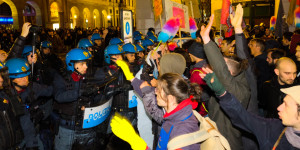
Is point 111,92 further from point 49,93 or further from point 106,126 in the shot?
point 49,93

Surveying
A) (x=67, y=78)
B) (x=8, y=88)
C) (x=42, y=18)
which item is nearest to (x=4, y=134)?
(x=8, y=88)

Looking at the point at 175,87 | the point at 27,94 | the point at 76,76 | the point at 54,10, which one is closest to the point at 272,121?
the point at 175,87

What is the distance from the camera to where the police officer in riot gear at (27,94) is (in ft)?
11.8

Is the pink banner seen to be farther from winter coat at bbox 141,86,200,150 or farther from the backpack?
the backpack

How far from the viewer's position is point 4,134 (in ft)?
9.23

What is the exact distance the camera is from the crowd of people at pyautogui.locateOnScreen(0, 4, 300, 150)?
2.23m

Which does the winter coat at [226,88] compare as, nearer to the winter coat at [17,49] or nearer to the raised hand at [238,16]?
the raised hand at [238,16]

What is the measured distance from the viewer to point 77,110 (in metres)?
3.91

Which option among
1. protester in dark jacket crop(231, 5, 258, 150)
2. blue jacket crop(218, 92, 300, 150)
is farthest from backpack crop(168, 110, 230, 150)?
protester in dark jacket crop(231, 5, 258, 150)

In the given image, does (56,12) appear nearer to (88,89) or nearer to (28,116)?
(88,89)

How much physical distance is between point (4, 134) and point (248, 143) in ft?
9.57

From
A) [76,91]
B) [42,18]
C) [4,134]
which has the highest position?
[42,18]

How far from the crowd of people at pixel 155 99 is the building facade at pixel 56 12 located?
34186 mm

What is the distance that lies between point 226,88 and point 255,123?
56 centimetres
